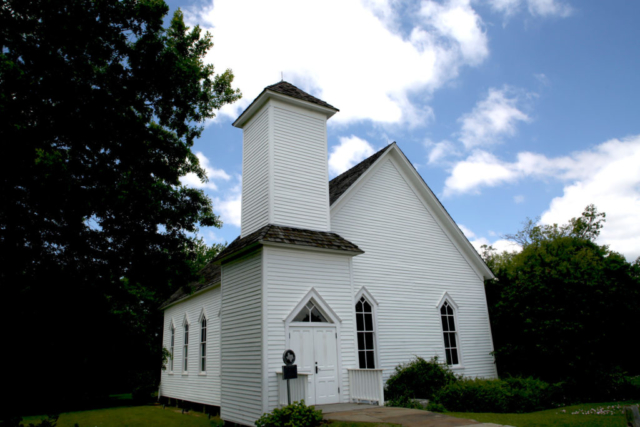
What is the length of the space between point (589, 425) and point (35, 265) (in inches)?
490

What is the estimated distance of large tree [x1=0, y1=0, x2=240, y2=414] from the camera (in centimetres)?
679

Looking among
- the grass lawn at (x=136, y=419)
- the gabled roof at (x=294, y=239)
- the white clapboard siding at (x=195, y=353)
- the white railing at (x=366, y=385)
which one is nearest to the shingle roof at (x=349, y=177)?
the gabled roof at (x=294, y=239)

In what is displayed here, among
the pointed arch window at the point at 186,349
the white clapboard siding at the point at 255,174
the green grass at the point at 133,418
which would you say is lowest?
the green grass at the point at 133,418

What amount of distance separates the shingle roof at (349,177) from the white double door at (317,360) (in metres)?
4.97

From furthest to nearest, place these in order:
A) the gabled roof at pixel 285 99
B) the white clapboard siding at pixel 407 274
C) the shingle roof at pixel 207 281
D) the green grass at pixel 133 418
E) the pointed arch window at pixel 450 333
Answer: the shingle roof at pixel 207 281 < the pointed arch window at pixel 450 333 < the green grass at pixel 133 418 < the white clapboard siding at pixel 407 274 < the gabled roof at pixel 285 99

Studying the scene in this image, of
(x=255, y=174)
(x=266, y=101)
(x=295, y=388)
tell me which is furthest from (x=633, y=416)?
(x=266, y=101)

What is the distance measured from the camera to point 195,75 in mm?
12852

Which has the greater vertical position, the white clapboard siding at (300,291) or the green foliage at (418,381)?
the white clapboard siding at (300,291)

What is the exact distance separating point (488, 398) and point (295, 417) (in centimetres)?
609

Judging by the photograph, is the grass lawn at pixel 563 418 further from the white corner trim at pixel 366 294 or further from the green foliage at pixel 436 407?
the white corner trim at pixel 366 294

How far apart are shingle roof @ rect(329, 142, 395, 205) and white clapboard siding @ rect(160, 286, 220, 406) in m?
6.19

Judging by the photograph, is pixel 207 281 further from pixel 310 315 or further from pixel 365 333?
pixel 310 315

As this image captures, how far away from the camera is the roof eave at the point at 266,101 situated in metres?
14.3

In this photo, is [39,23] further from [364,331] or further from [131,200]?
[364,331]
